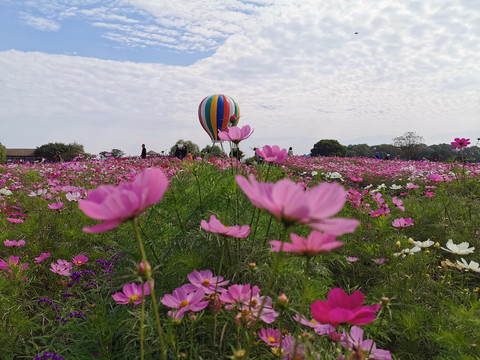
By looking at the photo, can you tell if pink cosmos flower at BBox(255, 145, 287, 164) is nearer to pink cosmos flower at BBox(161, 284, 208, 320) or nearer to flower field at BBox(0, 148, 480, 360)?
flower field at BBox(0, 148, 480, 360)

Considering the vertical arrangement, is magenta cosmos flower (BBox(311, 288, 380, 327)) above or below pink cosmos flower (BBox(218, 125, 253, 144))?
below

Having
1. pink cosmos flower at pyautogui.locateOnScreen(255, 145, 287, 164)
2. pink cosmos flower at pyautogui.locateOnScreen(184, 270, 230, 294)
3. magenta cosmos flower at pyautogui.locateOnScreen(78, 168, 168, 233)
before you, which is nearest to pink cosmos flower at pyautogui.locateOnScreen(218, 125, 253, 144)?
pink cosmos flower at pyautogui.locateOnScreen(255, 145, 287, 164)

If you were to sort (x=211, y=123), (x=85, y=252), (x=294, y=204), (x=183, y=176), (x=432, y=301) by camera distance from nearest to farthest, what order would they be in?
(x=294, y=204), (x=432, y=301), (x=183, y=176), (x=85, y=252), (x=211, y=123)

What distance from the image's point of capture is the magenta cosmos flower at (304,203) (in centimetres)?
49

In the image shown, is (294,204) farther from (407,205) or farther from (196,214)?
(407,205)

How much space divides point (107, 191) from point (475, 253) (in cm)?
297

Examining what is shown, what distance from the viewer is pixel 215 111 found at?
14.2 metres

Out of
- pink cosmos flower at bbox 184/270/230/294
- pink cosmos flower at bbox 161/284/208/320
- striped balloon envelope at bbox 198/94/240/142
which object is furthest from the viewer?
striped balloon envelope at bbox 198/94/240/142

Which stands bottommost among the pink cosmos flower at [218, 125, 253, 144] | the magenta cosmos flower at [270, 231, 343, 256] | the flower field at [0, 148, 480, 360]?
the flower field at [0, 148, 480, 360]

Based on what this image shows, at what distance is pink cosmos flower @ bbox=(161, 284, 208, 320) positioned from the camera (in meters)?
0.81

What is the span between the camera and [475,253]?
2523 mm

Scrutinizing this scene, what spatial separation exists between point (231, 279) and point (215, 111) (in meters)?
13.4

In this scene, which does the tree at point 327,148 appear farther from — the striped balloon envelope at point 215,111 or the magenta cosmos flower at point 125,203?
the magenta cosmos flower at point 125,203

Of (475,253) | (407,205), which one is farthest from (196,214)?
(407,205)
